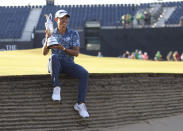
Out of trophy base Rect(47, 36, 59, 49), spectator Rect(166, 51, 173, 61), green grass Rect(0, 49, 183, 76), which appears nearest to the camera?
trophy base Rect(47, 36, 59, 49)

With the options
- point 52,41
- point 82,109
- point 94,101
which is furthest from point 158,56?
point 52,41

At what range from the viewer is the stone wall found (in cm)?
486

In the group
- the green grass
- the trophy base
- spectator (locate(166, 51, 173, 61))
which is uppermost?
the trophy base

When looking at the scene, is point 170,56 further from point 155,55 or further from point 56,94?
point 56,94

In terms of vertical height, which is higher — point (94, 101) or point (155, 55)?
point (94, 101)

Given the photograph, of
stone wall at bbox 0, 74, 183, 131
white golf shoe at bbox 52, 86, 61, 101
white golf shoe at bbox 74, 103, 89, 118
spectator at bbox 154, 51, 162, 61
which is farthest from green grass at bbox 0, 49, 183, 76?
spectator at bbox 154, 51, 162, 61

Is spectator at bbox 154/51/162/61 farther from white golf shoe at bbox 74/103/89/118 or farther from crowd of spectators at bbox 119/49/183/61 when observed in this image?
white golf shoe at bbox 74/103/89/118

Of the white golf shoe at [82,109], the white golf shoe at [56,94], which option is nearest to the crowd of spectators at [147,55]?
the white golf shoe at [82,109]

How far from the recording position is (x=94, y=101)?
538cm

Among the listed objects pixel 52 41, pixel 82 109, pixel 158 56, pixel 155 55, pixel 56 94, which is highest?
pixel 52 41

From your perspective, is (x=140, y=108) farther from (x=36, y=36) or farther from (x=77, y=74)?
(x=36, y=36)

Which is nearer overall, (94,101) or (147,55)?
(94,101)

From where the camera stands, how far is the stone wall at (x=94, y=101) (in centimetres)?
486

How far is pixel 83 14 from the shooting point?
33.0 metres
